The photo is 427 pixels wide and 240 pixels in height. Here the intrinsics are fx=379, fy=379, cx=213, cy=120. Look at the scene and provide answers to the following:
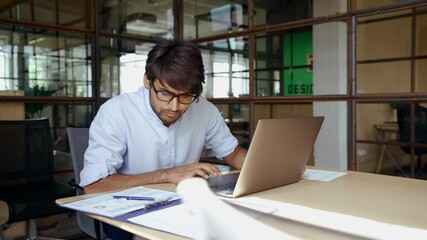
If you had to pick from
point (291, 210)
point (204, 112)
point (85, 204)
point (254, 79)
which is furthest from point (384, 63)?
point (85, 204)

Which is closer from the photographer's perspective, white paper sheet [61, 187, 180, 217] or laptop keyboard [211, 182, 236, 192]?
white paper sheet [61, 187, 180, 217]

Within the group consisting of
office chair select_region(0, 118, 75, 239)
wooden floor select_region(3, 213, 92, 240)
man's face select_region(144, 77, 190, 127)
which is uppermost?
man's face select_region(144, 77, 190, 127)

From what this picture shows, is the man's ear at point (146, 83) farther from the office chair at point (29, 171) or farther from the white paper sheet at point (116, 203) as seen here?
the office chair at point (29, 171)

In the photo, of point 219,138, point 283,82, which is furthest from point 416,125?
point 219,138

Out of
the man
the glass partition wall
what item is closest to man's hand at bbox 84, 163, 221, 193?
the man

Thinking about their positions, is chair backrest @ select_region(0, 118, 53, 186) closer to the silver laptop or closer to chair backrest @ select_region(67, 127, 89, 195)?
chair backrest @ select_region(67, 127, 89, 195)

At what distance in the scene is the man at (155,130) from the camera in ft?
4.80

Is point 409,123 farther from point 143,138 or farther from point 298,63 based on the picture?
point 298,63

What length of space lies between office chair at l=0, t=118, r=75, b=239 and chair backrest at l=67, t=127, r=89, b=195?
0.53 meters

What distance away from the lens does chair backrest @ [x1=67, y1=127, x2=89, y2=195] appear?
1980mm

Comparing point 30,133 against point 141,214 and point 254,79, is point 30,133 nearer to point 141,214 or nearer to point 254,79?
point 254,79

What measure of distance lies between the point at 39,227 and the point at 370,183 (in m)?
2.48

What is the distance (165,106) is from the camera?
62.5 inches

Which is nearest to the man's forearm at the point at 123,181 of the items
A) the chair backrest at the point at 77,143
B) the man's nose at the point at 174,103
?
the man's nose at the point at 174,103
